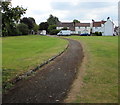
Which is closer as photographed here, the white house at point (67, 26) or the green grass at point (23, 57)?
the green grass at point (23, 57)

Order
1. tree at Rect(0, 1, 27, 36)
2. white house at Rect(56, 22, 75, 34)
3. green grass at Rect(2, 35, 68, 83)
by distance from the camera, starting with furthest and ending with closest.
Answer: white house at Rect(56, 22, 75, 34) → green grass at Rect(2, 35, 68, 83) → tree at Rect(0, 1, 27, 36)

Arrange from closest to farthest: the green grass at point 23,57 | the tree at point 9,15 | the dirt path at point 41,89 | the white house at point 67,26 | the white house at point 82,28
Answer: the dirt path at point 41,89 → the tree at point 9,15 → the green grass at point 23,57 → the white house at point 82,28 → the white house at point 67,26

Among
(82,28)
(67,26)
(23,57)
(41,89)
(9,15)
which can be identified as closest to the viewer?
(41,89)

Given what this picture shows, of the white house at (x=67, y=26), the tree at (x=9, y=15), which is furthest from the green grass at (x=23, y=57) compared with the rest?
the white house at (x=67, y=26)

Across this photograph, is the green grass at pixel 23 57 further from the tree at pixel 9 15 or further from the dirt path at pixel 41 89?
the tree at pixel 9 15

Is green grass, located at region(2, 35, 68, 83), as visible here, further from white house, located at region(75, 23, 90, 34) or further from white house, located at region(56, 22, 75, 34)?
white house, located at region(56, 22, 75, 34)

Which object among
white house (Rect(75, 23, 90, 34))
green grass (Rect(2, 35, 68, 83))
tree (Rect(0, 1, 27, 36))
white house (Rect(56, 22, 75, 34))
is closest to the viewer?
tree (Rect(0, 1, 27, 36))

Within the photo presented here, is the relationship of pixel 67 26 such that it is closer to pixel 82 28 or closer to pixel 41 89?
pixel 82 28

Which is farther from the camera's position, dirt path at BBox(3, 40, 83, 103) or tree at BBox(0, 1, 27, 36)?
tree at BBox(0, 1, 27, 36)

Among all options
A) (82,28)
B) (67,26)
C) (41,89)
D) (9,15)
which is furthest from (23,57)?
(67,26)

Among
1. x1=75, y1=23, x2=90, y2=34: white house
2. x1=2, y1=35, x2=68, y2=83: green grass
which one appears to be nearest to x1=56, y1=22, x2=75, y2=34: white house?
x1=75, y1=23, x2=90, y2=34: white house

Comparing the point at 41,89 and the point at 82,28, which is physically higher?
the point at 82,28

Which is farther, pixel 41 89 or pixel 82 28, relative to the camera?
pixel 82 28

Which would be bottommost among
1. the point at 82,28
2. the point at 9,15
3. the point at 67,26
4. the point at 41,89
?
the point at 41,89
